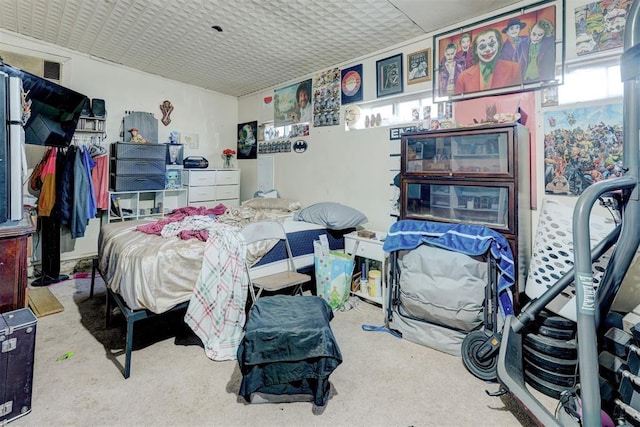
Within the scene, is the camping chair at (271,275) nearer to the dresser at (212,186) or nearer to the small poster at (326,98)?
the small poster at (326,98)

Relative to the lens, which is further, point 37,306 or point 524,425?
point 37,306

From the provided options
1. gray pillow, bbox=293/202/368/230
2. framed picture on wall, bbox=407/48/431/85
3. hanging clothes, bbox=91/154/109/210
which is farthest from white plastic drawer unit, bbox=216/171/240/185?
framed picture on wall, bbox=407/48/431/85

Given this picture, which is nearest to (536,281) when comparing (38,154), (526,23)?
(526,23)

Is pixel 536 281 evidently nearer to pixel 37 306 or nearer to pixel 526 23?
pixel 526 23

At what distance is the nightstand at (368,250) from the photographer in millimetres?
3179

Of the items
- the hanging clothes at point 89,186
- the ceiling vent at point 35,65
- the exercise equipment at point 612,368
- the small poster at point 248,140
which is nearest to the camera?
the exercise equipment at point 612,368

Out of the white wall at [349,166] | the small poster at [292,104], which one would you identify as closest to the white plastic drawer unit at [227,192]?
the white wall at [349,166]

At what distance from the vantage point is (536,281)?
2359 mm

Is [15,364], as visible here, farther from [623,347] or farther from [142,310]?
[623,347]

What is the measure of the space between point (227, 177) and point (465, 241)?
13.6 feet

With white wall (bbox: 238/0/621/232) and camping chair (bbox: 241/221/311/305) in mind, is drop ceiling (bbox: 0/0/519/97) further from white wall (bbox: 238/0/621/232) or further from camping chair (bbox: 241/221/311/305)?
camping chair (bbox: 241/221/311/305)

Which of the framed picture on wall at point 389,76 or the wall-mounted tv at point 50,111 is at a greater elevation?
the framed picture on wall at point 389,76

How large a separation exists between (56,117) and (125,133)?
3.24ft

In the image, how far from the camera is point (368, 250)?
132 inches
